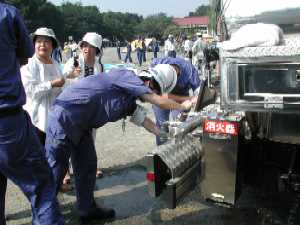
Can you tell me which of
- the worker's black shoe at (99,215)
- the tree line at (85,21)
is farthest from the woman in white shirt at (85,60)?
the tree line at (85,21)

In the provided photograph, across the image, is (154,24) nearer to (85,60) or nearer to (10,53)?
(85,60)

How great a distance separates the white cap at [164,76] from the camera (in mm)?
3722

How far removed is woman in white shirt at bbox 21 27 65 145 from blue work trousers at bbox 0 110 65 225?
1238mm

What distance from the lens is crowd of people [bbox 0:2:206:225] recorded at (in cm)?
301

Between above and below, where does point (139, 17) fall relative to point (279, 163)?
above

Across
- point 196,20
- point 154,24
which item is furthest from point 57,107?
point 154,24

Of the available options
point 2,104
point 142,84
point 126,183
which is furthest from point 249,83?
point 126,183

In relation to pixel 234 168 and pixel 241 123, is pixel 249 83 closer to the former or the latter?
pixel 241 123

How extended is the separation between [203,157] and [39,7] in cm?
7379

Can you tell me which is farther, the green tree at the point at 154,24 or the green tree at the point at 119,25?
the green tree at the point at 154,24

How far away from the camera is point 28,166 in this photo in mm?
3133

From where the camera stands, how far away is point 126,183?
16.7ft

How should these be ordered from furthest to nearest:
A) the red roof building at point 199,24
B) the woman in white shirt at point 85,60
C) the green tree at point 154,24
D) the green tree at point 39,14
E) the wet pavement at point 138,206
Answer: the green tree at point 154,24 < the green tree at point 39,14 < the red roof building at point 199,24 < the woman in white shirt at point 85,60 < the wet pavement at point 138,206

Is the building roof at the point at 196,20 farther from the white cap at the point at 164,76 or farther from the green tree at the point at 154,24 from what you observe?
the green tree at the point at 154,24
